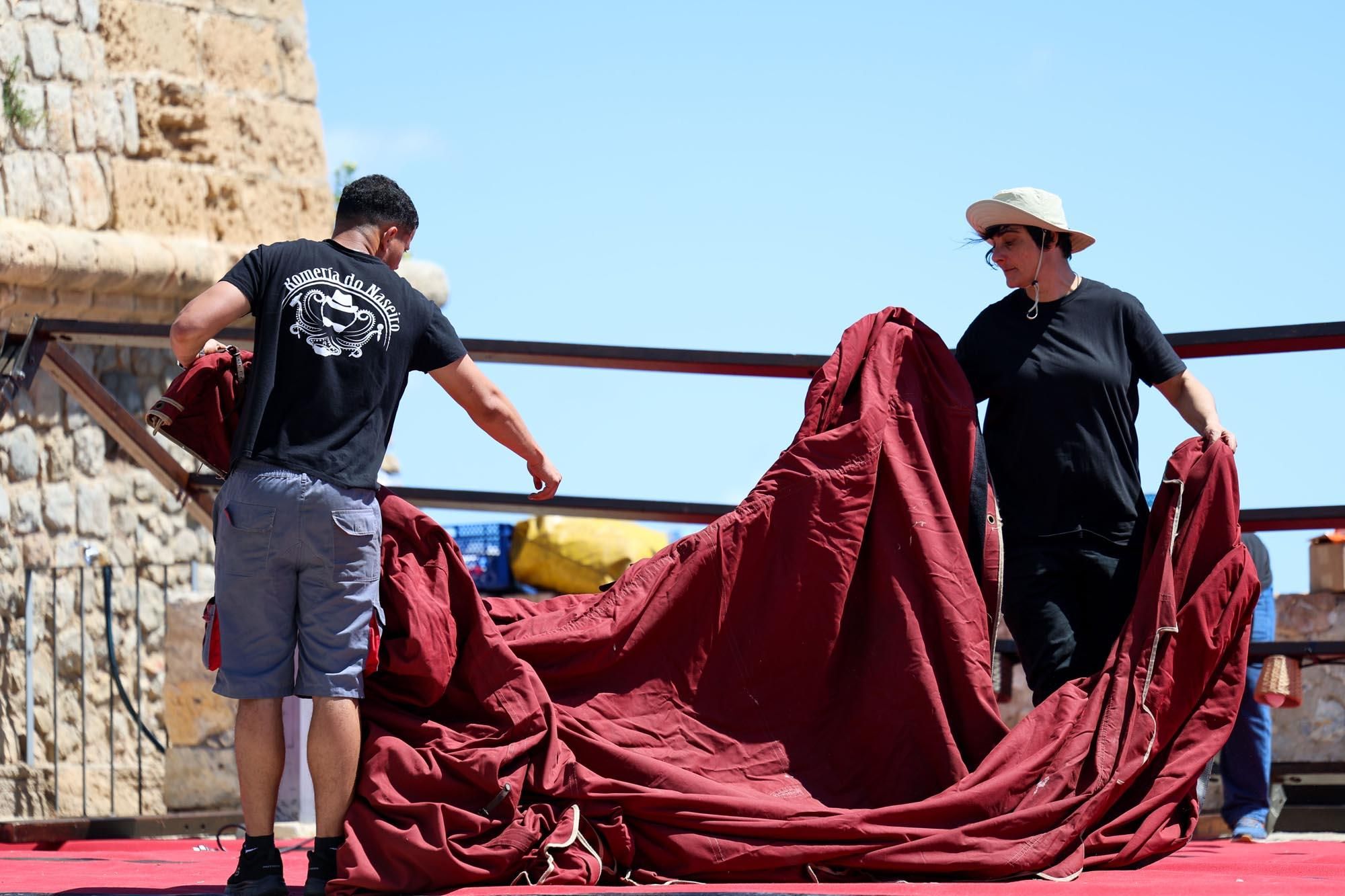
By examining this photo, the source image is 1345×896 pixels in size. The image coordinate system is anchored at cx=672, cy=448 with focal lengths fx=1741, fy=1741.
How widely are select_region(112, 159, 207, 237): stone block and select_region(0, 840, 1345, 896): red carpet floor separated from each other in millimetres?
4394

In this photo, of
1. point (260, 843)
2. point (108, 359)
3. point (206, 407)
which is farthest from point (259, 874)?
point (108, 359)

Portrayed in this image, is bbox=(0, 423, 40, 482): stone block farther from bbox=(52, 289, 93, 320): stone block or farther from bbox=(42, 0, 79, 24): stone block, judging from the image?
bbox=(42, 0, 79, 24): stone block

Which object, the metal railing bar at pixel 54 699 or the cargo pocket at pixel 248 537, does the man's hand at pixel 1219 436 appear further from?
the metal railing bar at pixel 54 699

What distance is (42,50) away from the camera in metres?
8.37

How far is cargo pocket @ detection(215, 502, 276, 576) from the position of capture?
11.3 feet

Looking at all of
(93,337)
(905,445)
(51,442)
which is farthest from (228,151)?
(905,445)

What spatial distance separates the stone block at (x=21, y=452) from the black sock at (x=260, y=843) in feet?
17.2

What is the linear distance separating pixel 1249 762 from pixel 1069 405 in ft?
5.55

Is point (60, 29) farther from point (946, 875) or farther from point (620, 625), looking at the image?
point (946, 875)

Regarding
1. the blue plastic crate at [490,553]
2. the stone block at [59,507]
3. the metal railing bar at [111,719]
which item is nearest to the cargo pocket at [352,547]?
the metal railing bar at [111,719]

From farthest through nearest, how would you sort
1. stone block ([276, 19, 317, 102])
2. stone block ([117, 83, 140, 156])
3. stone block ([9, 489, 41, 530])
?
stone block ([276, 19, 317, 102])
stone block ([117, 83, 140, 156])
stone block ([9, 489, 41, 530])

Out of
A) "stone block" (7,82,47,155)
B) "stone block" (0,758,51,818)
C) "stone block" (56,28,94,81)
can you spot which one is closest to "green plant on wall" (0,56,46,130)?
"stone block" (7,82,47,155)

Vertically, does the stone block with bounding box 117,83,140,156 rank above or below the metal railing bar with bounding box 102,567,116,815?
above

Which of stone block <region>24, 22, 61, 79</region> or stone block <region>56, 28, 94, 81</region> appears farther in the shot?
stone block <region>56, 28, 94, 81</region>
